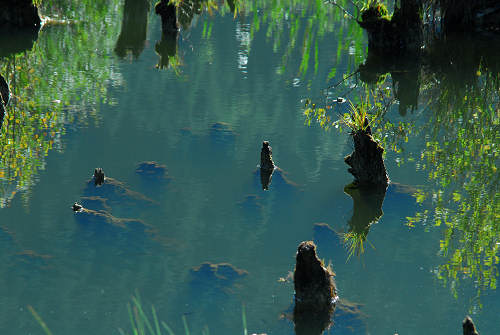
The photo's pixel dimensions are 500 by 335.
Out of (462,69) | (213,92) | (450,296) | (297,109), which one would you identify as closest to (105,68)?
(213,92)

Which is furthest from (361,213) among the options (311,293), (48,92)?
(48,92)

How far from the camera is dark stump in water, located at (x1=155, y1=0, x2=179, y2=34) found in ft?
75.7

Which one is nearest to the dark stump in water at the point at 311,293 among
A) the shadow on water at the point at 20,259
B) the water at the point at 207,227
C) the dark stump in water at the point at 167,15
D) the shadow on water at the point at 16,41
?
the water at the point at 207,227

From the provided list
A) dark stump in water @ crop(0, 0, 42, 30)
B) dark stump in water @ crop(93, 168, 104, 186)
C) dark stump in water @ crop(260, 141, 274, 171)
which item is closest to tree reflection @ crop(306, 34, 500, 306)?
dark stump in water @ crop(260, 141, 274, 171)

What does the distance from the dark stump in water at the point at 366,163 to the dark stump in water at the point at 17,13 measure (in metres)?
15.2

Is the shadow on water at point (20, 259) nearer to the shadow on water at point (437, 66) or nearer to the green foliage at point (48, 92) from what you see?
the green foliage at point (48, 92)

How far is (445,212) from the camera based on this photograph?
10.5 meters

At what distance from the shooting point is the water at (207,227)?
7.77 metres

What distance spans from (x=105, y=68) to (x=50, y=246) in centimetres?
1036

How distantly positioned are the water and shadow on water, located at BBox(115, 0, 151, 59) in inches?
165

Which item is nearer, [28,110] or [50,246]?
[50,246]

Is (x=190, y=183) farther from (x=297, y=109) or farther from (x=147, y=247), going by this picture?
(x=297, y=109)

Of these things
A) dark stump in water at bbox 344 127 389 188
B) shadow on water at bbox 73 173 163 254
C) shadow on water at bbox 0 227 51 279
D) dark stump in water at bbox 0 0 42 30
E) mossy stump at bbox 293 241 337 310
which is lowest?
shadow on water at bbox 0 227 51 279

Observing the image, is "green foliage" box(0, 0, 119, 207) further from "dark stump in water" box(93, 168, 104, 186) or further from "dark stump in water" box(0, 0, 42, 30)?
"dark stump in water" box(93, 168, 104, 186)
